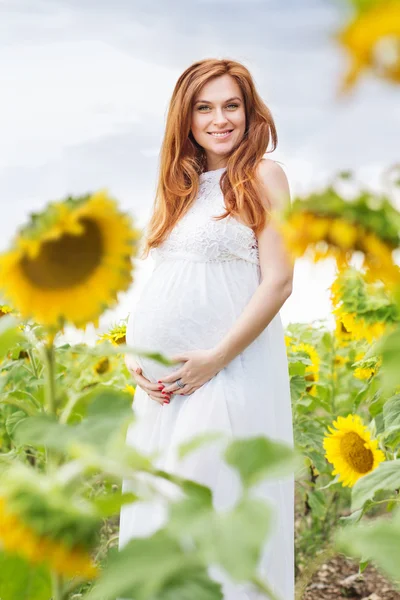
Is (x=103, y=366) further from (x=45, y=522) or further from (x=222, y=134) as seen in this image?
(x=45, y=522)

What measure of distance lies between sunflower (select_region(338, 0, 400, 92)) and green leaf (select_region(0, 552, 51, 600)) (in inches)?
18.1

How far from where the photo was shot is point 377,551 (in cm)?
46

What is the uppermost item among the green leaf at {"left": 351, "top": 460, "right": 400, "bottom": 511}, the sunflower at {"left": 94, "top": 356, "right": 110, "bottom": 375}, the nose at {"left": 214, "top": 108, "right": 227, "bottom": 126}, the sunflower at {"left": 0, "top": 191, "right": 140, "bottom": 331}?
the nose at {"left": 214, "top": 108, "right": 227, "bottom": 126}

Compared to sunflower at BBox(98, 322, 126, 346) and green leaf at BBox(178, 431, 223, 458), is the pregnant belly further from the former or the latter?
green leaf at BBox(178, 431, 223, 458)

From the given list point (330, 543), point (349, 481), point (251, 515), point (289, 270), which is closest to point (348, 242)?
point (251, 515)

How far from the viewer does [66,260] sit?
0.66 metres

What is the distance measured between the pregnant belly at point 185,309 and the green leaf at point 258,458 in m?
1.23

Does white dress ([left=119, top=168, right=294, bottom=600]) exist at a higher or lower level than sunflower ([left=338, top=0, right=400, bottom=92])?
higher

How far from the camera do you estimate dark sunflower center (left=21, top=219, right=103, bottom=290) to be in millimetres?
642

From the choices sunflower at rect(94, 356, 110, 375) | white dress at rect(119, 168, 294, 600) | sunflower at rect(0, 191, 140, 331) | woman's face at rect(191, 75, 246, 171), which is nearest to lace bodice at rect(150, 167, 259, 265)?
white dress at rect(119, 168, 294, 600)

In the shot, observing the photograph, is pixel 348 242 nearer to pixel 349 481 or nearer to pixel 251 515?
pixel 251 515

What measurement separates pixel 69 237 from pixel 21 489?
0.76ft

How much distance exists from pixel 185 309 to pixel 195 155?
0.55 metres

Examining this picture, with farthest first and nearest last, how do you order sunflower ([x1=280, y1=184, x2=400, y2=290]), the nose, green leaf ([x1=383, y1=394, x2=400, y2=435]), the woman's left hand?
the nose, the woman's left hand, green leaf ([x1=383, y1=394, x2=400, y2=435]), sunflower ([x1=280, y1=184, x2=400, y2=290])
